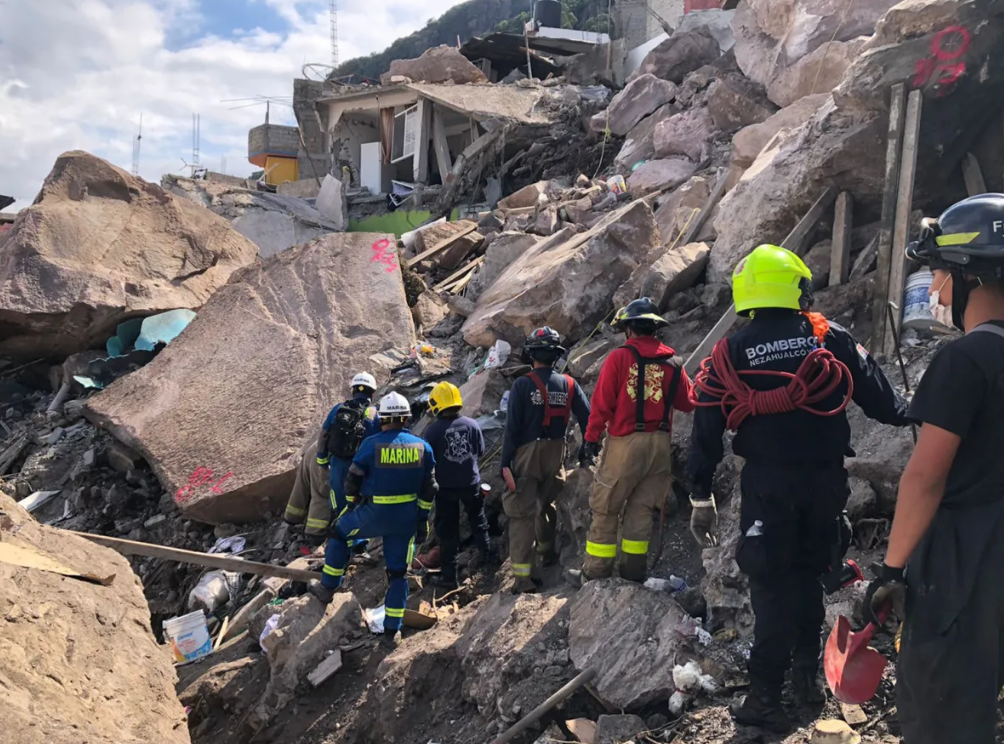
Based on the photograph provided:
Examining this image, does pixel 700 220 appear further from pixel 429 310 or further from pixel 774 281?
pixel 774 281

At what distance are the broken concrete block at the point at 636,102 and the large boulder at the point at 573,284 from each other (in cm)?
700

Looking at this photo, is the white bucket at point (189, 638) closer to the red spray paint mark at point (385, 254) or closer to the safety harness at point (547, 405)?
the safety harness at point (547, 405)

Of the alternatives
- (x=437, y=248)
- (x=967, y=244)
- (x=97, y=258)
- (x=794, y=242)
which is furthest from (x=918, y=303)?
(x=97, y=258)

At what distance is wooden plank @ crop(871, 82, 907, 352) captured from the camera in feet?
14.5

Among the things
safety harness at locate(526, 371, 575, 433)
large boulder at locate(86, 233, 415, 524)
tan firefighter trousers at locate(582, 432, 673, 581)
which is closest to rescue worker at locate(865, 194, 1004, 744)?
tan firefighter trousers at locate(582, 432, 673, 581)

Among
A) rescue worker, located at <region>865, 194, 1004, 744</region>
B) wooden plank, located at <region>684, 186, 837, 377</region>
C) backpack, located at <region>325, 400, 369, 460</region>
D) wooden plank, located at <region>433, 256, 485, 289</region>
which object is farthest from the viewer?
wooden plank, located at <region>433, 256, 485, 289</region>

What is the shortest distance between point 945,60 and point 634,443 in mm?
2916

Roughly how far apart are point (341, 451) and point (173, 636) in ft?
5.66

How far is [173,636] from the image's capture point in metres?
5.36

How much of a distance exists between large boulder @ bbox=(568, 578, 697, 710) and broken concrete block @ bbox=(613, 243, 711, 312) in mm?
2902

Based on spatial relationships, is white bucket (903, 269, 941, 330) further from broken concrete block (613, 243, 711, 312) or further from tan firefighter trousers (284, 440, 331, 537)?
tan firefighter trousers (284, 440, 331, 537)

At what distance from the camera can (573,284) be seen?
279 inches

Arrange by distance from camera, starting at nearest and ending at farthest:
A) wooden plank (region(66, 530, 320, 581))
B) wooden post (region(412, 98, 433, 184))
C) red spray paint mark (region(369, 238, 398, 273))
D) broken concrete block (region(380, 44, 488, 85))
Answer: wooden plank (region(66, 530, 320, 581))
red spray paint mark (region(369, 238, 398, 273))
wooden post (region(412, 98, 433, 184))
broken concrete block (region(380, 44, 488, 85))

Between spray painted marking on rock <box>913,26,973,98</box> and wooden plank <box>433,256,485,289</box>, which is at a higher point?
spray painted marking on rock <box>913,26,973,98</box>
